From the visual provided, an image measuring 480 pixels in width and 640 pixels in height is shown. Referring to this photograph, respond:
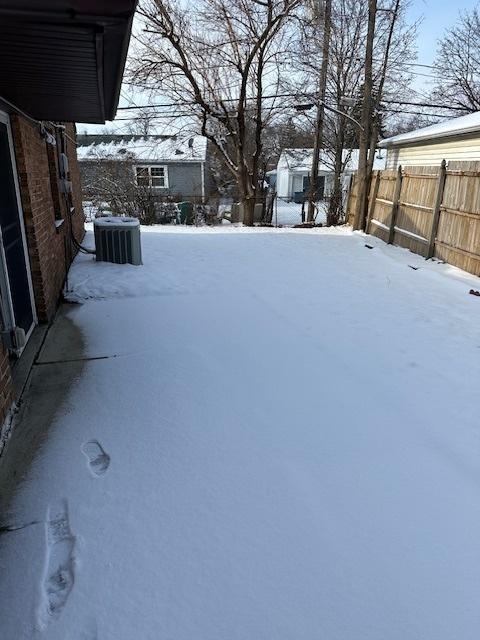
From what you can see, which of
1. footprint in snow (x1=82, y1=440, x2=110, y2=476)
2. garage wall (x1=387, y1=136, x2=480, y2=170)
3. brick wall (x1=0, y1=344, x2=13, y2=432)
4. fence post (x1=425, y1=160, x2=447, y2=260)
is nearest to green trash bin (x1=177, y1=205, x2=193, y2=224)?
garage wall (x1=387, y1=136, x2=480, y2=170)

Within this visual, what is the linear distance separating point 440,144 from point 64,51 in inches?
454

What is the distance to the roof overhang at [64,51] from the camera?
5.20 ft

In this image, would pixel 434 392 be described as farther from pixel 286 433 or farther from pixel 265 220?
pixel 265 220

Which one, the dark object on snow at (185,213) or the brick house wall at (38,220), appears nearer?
the brick house wall at (38,220)

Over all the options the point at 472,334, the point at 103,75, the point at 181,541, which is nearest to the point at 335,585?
the point at 181,541

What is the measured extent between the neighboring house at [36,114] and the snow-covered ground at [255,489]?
0.57 meters

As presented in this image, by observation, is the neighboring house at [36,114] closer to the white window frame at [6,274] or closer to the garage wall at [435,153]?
the white window frame at [6,274]

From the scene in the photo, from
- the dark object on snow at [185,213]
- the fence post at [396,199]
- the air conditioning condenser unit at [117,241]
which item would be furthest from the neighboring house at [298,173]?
the air conditioning condenser unit at [117,241]

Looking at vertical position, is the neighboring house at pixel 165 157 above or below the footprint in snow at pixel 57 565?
above

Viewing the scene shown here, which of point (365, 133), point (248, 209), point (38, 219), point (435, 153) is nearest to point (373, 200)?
point (435, 153)

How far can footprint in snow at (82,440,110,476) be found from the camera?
2.41m

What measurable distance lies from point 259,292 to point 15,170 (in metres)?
3.14

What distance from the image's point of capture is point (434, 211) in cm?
814

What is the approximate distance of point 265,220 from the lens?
62.3 feet
